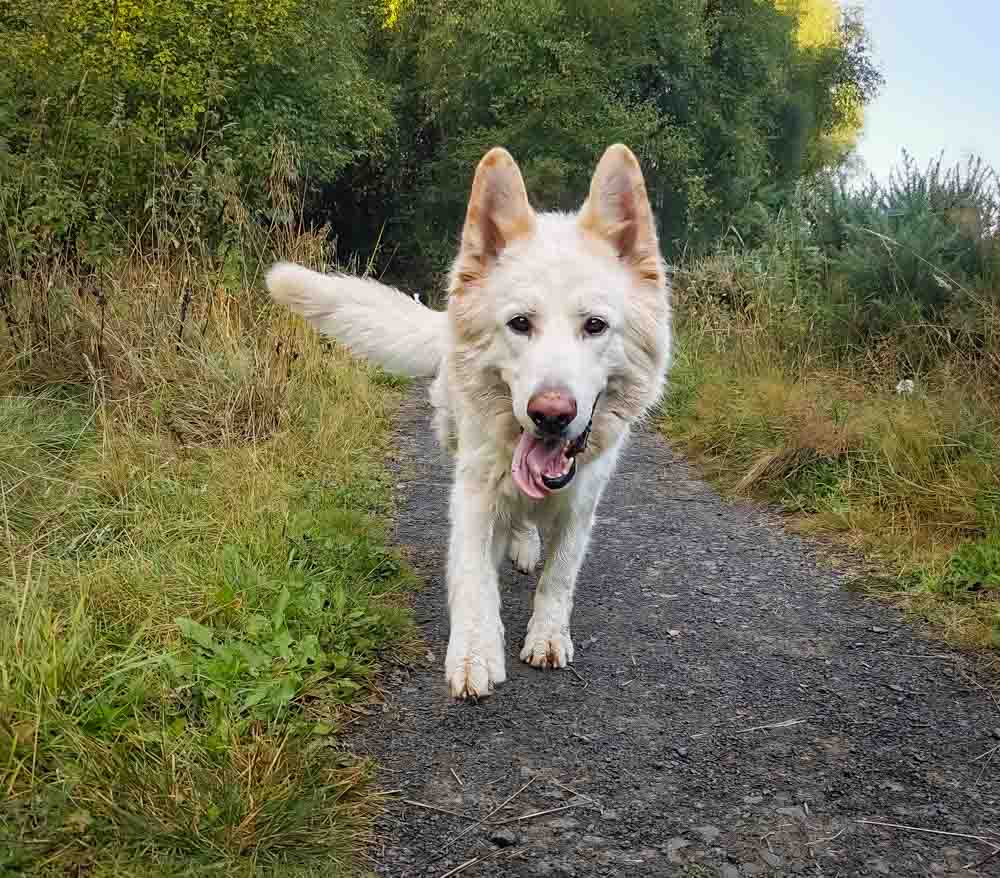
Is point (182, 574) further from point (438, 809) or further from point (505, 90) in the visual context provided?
point (505, 90)

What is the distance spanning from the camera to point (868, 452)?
3857mm

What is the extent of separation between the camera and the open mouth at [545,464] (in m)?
2.38

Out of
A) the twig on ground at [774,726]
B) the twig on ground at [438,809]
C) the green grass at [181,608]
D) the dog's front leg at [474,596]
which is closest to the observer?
Answer: the green grass at [181,608]

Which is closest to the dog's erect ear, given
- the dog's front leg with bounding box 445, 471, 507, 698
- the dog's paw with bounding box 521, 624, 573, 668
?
the dog's front leg with bounding box 445, 471, 507, 698

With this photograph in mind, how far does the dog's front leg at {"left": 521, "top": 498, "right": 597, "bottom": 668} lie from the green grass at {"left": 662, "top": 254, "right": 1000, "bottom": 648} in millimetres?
1247

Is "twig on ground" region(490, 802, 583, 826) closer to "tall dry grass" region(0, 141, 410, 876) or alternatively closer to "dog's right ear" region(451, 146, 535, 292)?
"tall dry grass" region(0, 141, 410, 876)

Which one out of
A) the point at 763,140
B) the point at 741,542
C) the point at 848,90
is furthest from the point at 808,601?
the point at 848,90

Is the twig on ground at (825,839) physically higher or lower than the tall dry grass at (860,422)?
lower

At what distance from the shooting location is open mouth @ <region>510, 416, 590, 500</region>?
93.7 inches

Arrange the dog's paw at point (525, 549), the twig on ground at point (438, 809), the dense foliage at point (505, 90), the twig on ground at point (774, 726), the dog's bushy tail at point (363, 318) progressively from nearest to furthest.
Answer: the twig on ground at point (438, 809) → the twig on ground at point (774, 726) → the dog's paw at point (525, 549) → the dog's bushy tail at point (363, 318) → the dense foliage at point (505, 90)

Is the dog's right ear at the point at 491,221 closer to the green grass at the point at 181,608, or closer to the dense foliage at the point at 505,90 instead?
the green grass at the point at 181,608

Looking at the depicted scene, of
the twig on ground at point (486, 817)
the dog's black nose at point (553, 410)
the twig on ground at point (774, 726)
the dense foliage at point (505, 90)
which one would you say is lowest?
the twig on ground at point (486, 817)

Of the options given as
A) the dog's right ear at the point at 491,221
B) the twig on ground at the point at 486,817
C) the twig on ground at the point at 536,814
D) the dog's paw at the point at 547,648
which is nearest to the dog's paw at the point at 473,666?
the dog's paw at the point at 547,648

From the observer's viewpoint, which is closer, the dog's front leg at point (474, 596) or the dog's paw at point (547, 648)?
the dog's front leg at point (474, 596)
